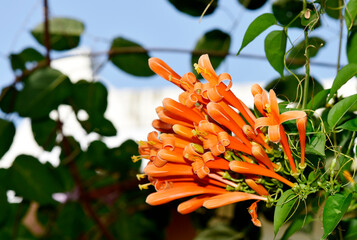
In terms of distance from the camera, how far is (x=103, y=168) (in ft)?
2.96

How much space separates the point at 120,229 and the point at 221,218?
0.20 metres

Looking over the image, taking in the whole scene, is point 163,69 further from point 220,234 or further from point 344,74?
point 220,234

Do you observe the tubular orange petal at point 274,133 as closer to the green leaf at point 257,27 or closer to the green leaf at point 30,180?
the green leaf at point 257,27

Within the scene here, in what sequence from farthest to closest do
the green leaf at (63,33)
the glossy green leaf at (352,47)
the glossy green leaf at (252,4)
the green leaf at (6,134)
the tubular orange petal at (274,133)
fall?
1. the green leaf at (63,33)
2. the green leaf at (6,134)
3. the glossy green leaf at (252,4)
4. the glossy green leaf at (352,47)
5. the tubular orange petal at (274,133)

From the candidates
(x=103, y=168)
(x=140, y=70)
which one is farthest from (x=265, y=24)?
(x=103, y=168)

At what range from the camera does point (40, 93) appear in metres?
0.64

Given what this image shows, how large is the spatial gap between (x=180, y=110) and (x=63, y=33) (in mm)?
488

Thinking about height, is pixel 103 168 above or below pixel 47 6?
below

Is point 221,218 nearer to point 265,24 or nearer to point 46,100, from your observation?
point 46,100

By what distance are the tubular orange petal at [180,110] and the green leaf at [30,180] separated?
414mm

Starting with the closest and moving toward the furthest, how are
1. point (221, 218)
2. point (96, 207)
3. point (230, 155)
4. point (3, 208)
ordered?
1. point (230, 155)
2. point (3, 208)
3. point (221, 218)
4. point (96, 207)

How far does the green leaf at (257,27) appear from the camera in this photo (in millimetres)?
319

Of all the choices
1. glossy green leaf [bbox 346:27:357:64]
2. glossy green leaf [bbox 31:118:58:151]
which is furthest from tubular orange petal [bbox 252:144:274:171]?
glossy green leaf [bbox 31:118:58:151]

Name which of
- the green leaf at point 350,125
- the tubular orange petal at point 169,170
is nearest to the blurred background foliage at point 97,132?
the green leaf at point 350,125
